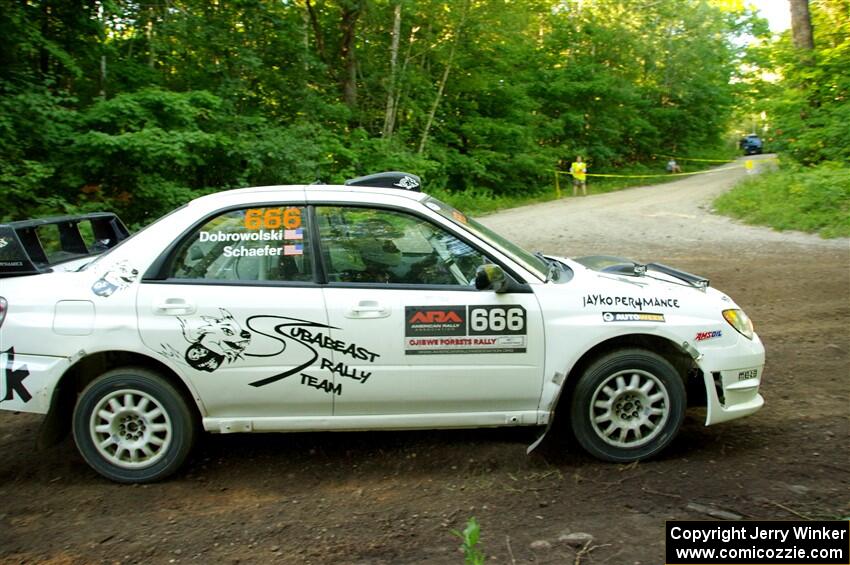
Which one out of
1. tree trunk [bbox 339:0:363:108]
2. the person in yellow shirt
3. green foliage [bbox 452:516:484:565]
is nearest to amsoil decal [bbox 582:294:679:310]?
green foliage [bbox 452:516:484:565]

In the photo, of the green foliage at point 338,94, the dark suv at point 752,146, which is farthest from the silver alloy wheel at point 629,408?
the dark suv at point 752,146

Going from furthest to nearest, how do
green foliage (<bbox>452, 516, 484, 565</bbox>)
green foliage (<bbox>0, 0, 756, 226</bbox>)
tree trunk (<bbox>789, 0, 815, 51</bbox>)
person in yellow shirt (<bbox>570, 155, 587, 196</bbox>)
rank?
person in yellow shirt (<bbox>570, 155, 587, 196</bbox>), tree trunk (<bbox>789, 0, 815, 51</bbox>), green foliage (<bbox>0, 0, 756, 226</bbox>), green foliage (<bbox>452, 516, 484, 565</bbox>)

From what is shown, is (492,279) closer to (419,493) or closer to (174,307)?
(419,493)

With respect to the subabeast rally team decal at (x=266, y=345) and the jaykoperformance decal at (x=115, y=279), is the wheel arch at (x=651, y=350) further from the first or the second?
the jaykoperformance decal at (x=115, y=279)

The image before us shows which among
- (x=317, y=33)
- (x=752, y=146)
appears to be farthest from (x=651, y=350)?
(x=752, y=146)

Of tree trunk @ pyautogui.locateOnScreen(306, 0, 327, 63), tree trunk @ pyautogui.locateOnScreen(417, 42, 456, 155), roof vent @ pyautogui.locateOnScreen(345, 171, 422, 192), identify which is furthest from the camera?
tree trunk @ pyautogui.locateOnScreen(417, 42, 456, 155)

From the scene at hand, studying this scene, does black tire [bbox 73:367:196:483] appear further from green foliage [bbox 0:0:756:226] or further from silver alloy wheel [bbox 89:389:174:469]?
green foliage [bbox 0:0:756:226]

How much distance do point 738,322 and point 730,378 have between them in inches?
14.6

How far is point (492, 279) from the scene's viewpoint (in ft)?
13.6

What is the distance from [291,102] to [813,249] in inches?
497

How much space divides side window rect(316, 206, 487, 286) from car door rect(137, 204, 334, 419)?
216 mm

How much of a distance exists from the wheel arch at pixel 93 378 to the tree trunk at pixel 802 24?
22.8 metres

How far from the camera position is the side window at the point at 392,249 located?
14.2 feet

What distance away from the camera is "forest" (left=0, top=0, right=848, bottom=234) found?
1250cm
